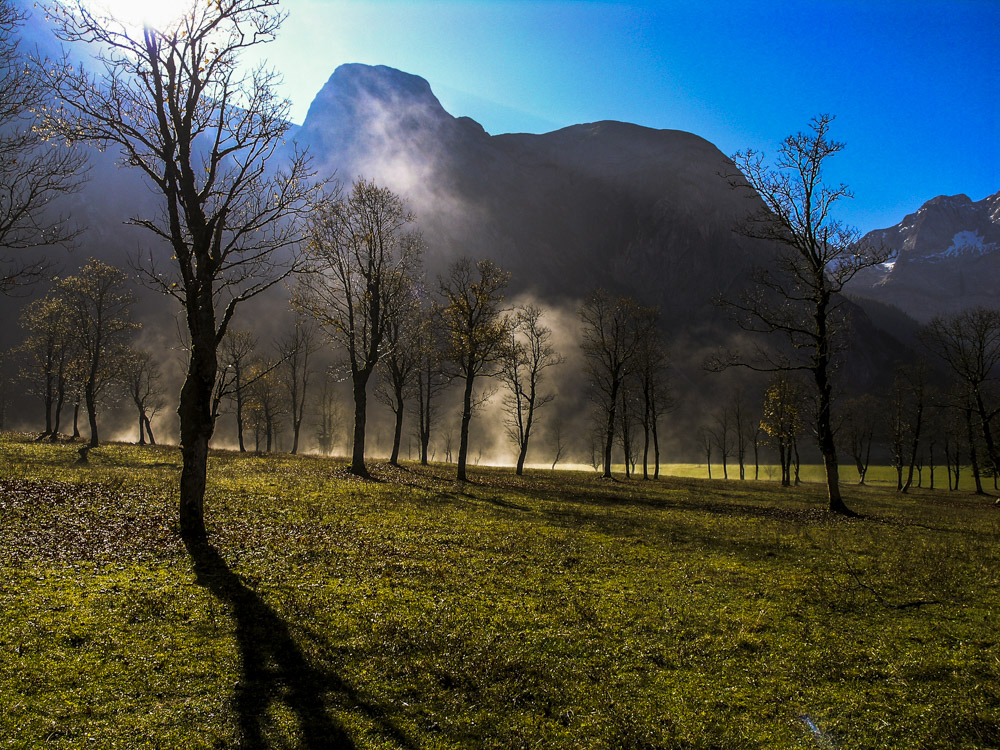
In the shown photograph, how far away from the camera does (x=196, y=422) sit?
47.5 feet

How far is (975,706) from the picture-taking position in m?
7.29

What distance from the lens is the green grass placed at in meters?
6.54

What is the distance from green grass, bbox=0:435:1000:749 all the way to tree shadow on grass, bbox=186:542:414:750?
4cm

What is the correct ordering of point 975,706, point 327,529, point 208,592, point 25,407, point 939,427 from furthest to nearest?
1. point 25,407
2. point 939,427
3. point 327,529
4. point 208,592
5. point 975,706

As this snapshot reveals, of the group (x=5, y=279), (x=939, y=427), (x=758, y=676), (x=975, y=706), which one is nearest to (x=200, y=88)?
(x=5, y=279)

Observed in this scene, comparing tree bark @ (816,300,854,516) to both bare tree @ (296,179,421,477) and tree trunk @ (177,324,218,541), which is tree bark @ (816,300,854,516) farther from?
tree trunk @ (177,324,218,541)

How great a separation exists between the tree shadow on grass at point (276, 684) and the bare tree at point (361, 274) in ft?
75.9

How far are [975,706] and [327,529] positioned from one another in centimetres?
1570

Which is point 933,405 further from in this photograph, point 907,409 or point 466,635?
point 466,635

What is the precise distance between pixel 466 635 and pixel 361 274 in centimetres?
2990

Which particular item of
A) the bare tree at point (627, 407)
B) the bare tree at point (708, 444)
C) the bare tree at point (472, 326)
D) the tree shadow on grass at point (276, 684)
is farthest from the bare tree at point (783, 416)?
the tree shadow on grass at point (276, 684)

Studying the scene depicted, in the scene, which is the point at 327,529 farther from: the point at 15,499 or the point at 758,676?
the point at 758,676

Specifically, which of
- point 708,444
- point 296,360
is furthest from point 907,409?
point 296,360

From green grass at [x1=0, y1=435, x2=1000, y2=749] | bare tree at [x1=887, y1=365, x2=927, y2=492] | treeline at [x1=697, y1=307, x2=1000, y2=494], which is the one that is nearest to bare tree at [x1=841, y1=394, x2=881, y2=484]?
treeline at [x1=697, y1=307, x2=1000, y2=494]
